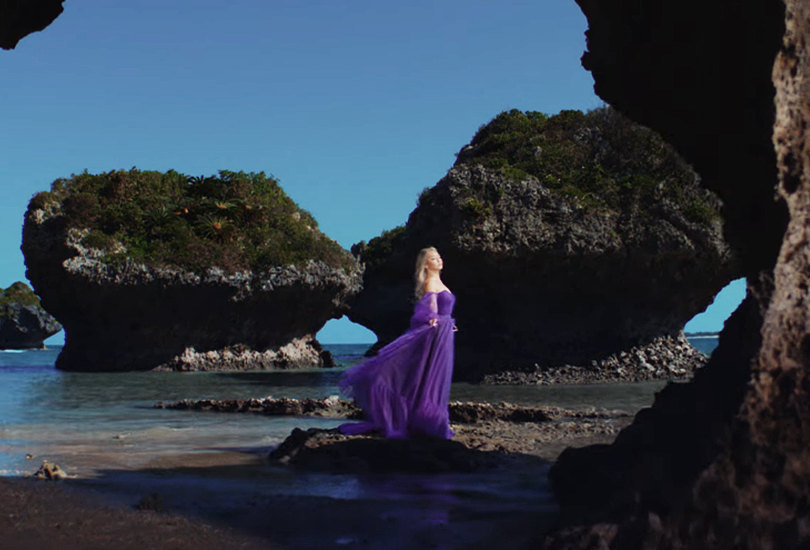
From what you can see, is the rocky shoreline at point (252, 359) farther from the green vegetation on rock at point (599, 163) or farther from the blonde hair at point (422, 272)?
the blonde hair at point (422, 272)

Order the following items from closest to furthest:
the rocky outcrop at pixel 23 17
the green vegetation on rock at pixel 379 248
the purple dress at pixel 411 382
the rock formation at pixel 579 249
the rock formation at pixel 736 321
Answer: the rock formation at pixel 736 321
the rocky outcrop at pixel 23 17
the purple dress at pixel 411 382
the rock formation at pixel 579 249
the green vegetation on rock at pixel 379 248

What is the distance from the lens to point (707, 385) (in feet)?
13.6

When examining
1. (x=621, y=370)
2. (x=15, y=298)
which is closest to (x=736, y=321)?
(x=621, y=370)

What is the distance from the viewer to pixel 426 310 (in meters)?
8.29

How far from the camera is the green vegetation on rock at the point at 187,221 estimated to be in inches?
1198

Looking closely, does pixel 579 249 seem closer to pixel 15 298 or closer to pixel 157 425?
pixel 157 425

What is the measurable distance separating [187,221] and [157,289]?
4.23 metres

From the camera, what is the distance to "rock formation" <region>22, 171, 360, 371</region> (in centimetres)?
2964

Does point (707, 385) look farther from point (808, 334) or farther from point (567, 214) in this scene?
point (567, 214)

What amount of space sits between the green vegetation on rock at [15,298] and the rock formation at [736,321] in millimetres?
86400

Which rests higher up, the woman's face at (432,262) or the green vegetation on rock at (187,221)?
the green vegetation on rock at (187,221)

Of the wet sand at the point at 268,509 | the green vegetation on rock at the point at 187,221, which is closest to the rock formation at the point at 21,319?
the green vegetation on rock at the point at 187,221

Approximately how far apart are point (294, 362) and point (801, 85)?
3165cm

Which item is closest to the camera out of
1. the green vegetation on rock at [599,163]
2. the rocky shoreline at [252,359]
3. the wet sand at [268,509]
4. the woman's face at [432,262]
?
the wet sand at [268,509]
